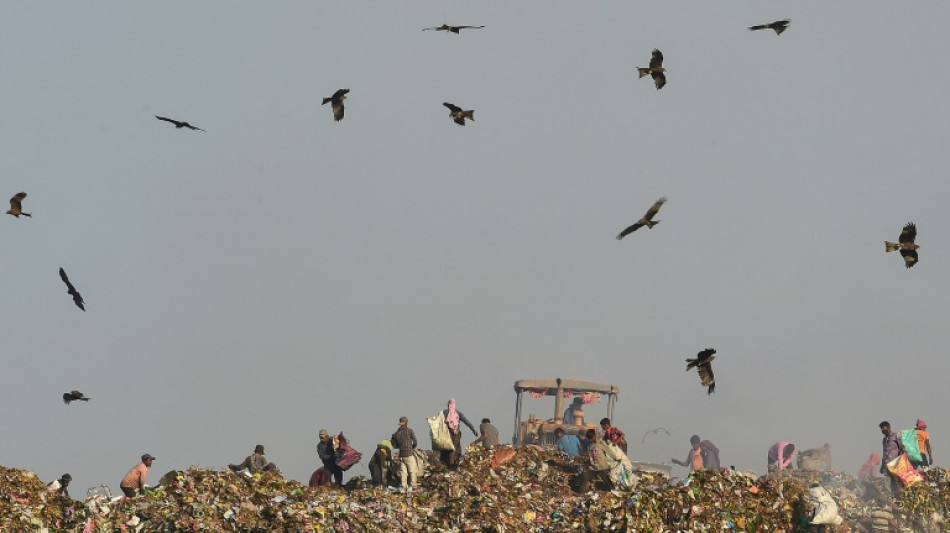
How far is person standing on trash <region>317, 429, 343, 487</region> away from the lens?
74.3ft

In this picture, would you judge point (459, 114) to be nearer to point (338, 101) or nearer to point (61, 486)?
point (338, 101)

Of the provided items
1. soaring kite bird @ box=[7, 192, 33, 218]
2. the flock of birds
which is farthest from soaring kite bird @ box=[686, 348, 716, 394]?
soaring kite bird @ box=[7, 192, 33, 218]

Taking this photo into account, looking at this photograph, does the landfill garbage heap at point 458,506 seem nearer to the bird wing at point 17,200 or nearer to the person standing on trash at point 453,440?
the person standing on trash at point 453,440

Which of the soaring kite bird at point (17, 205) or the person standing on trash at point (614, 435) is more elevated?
the soaring kite bird at point (17, 205)

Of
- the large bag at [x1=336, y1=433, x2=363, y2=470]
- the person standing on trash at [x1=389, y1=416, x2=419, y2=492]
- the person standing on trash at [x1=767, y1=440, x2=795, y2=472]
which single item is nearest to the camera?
the person standing on trash at [x1=389, y1=416, x2=419, y2=492]

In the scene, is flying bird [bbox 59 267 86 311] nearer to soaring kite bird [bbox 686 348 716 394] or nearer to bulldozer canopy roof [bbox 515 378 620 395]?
soaring kite bird [bbox 686 348 716 394]

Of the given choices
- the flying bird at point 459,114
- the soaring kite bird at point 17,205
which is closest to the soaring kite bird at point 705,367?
the flying bird at point 459,114

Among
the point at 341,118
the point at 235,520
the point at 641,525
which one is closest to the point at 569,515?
the point at 641,525

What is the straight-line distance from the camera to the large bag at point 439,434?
2212cm

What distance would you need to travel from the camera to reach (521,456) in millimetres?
22484

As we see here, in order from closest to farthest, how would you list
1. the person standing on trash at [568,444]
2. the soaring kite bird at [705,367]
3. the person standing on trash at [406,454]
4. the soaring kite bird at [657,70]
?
1. the soaring kite bird at [705,367]
2. the soaring kite bird at [657,70]
3. the person standing on trash at [406,454]
4. the person standing on trash at [568,444]

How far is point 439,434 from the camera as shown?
72.6ft

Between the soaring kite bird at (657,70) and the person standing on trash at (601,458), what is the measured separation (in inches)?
221

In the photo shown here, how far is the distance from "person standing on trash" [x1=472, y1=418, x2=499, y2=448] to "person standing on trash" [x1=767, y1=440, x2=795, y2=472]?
24.2 ft
